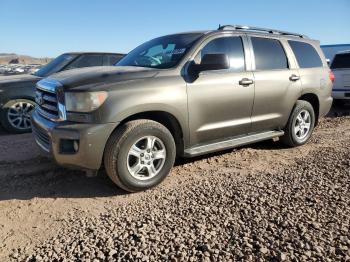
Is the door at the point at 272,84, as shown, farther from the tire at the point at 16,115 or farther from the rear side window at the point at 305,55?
the tire at the point at 16,115

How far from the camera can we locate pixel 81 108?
377 cm

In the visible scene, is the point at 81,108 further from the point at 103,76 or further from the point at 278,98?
the point at 278,98

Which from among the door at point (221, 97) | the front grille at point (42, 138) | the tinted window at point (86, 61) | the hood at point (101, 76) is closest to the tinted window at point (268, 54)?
the door at point (221, 97)

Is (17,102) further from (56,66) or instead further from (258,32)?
(258,32)

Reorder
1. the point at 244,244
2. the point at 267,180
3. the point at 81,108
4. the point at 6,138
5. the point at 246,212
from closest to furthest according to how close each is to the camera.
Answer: the point at 244,244 < the point at 246,212 < the point at 81,108 < the point at 267,180 < the point at 6,138

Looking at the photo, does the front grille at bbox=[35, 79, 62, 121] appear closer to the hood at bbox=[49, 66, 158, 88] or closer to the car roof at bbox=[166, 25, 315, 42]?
the hood at bbox=[49, 66, 158, 88]

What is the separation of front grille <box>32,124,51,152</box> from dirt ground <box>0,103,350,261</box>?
53 centimetres

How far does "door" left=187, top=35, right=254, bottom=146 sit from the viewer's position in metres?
4.48

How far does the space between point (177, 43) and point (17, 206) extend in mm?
2810

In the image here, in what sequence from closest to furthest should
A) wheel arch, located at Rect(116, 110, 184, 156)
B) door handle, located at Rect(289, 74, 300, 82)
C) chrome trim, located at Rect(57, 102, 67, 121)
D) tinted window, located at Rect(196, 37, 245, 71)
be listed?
chrome trim, located at Rect(57, 102, 67, 121) → wheel arch, located at Rect(116, 110, 184, 156) → tinted window, located at Rect(196, 37, 245, 71) → door handle, located at Rect(289, 74, 300, 82)

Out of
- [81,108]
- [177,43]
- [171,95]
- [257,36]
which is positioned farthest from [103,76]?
[257,36]

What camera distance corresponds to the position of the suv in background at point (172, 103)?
3.80 meters

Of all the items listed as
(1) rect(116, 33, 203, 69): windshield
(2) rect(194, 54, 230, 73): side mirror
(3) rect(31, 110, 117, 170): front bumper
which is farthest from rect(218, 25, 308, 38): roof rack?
(3) rect(31, 110, 117, 170): front bumper

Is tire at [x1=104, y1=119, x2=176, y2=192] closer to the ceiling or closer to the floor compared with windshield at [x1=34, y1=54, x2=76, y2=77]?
closer to the floor
